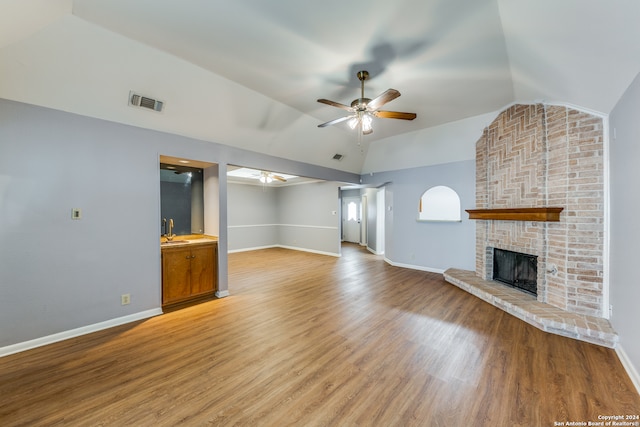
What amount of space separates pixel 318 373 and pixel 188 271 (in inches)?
107

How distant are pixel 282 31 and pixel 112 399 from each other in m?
3.49

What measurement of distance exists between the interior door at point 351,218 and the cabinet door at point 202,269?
6792mm

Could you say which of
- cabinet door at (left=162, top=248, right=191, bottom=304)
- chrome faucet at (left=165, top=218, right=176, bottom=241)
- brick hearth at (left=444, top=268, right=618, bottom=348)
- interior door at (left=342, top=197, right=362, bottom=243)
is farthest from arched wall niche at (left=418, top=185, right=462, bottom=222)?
chrome faucet at (left=165, top=218, right=176, bottom=241)

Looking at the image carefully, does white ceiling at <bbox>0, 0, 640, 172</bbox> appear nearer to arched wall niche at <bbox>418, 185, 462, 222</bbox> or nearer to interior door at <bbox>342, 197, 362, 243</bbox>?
arched wall niche at <bbox>418, 185, 462, 222</bbox>

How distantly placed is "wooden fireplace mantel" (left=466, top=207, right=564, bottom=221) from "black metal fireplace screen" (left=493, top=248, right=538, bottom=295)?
68 centimetres

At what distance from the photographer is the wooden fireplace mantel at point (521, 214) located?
3.15 meters

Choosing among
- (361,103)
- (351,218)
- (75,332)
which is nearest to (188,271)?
(75,332)

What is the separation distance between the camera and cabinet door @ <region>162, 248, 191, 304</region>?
11.5ft

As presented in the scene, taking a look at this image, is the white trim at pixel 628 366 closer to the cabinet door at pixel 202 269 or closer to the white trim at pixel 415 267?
the white trim at pixel 415 267

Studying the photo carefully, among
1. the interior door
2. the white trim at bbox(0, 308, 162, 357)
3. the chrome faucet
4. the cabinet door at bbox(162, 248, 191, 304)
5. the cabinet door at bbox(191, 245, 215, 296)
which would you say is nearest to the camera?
the white trim at bbox(0, 308, 162, 357)

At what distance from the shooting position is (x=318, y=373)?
6.95ft

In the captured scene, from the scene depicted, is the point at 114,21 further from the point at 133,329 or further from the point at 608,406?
the point at 608,406

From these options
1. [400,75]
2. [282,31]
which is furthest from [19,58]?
→ [400,75]

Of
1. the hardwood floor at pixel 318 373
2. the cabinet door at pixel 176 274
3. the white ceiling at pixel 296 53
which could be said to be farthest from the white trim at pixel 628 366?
the cabinet door at pixel 176 274
